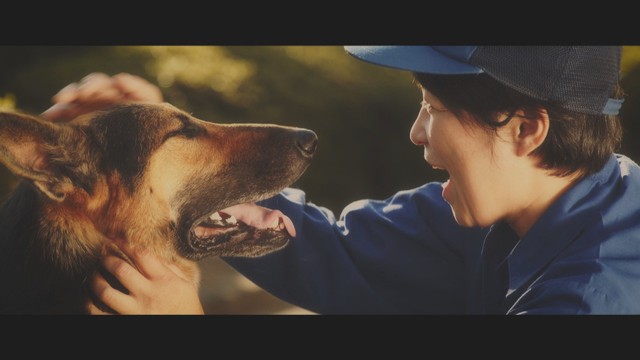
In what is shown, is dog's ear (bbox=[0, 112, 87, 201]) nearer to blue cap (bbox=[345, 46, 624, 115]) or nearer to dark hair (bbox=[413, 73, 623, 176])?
blue cap (bbox=[345, 46, 624, 115])

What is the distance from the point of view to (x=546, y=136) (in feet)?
8.20

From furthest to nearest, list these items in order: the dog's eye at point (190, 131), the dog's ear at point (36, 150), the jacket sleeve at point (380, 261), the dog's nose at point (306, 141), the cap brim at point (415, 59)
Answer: the jacket sleeve at point (380, 261) → the dog's nose at point (306, 141) → the dog's eye at point (190, 131) → the cap brim at point (415, 59) → the dog's ear at point (36, 150)

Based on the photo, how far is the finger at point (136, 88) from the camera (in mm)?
2635

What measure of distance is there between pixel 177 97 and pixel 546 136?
4.19ft

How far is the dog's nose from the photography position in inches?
105

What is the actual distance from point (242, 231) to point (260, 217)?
0.27 feet

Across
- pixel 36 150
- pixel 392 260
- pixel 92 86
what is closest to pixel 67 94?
pixel 92 86

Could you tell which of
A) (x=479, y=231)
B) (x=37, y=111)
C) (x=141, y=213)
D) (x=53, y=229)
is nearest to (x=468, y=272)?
(x=479, y=231)

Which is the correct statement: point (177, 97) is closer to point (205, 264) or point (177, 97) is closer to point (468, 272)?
point (205, 264)

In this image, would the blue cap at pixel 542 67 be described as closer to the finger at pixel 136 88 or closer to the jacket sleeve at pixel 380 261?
the jacket sleeve at pixel 380 261

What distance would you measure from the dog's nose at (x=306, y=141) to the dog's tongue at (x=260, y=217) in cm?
23

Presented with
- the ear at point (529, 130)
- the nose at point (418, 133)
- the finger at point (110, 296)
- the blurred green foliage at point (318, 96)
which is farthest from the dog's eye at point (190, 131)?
the ear at point (529, 130)

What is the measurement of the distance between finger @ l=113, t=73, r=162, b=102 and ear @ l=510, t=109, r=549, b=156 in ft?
3.95

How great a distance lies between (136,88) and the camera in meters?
2.67
